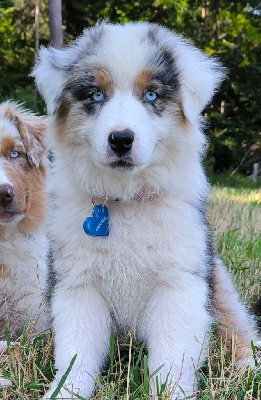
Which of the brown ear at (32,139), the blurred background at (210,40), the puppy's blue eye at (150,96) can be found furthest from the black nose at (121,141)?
the blurred background at (210,40)

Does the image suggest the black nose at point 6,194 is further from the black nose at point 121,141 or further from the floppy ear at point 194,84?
the floppy ear at point 194,84

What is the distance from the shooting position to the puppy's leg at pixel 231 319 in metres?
2.90

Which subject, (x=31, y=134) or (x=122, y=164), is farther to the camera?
(x=31, y=134)

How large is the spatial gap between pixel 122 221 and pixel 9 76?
12.8m

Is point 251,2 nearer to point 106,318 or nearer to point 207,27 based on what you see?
point 207,27

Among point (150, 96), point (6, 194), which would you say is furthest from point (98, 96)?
point (6, 194)

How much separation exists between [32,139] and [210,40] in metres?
15.4

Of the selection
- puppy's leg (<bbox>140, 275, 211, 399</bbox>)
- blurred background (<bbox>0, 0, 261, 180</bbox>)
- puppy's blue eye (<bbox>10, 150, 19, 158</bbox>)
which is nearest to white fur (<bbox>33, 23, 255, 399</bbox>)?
puppy's leg (<bbox>140, 275, 211, 399</bbox>)

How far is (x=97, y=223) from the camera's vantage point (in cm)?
254

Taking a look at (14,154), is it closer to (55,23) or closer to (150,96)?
(150,96)

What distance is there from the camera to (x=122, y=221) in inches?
102

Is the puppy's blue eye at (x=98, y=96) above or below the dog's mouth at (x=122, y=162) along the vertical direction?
above

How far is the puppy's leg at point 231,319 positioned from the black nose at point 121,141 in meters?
1.05

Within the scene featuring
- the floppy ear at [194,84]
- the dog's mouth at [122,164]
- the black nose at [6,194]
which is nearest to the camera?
the dog's mouth at [122,164]
